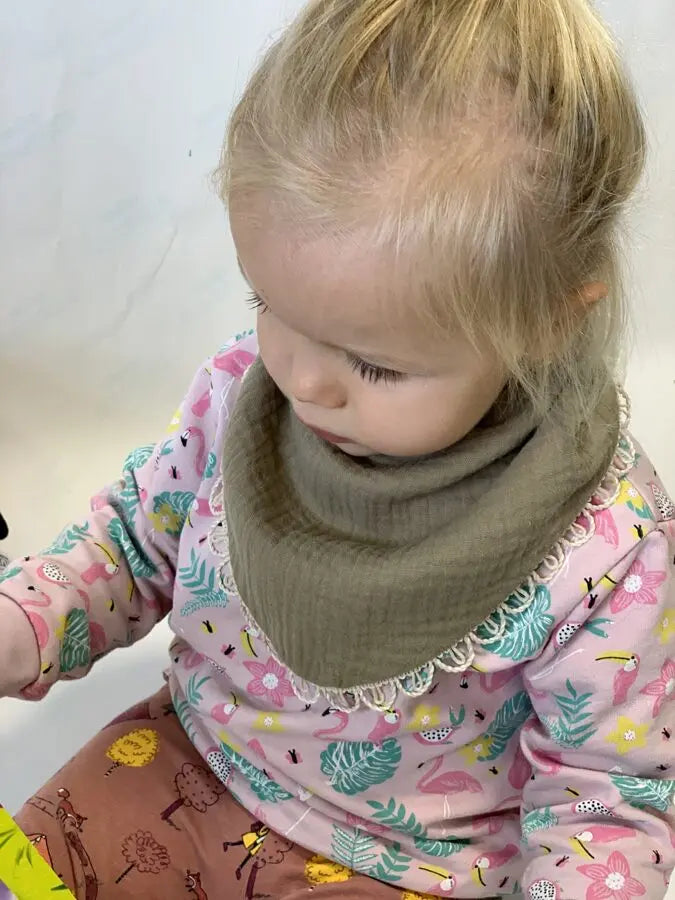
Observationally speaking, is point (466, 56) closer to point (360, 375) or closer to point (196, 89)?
point (360, 375)

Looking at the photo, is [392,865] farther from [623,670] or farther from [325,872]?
[623,670]

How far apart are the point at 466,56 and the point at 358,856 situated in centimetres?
45

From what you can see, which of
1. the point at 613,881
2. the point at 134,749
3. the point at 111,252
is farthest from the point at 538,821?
the point at 111,252

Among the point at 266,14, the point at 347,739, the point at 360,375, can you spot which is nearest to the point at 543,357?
the point at 360,375

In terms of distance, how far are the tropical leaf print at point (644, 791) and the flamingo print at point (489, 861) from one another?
12cm

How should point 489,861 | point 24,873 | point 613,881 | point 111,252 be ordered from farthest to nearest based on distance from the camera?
point 111,252 → point 489,861 → point 613,881 → point 24,873

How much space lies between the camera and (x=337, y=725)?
0.60m

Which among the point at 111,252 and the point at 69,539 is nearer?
the point at 69,539

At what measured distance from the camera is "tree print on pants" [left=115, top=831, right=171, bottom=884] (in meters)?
0.63

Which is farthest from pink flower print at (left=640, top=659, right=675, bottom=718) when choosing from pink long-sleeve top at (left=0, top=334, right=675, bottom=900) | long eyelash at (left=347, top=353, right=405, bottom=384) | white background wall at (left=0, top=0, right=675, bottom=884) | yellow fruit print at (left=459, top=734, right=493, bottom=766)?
white background wall at (left=0, top=0, right=675, bottom=884)

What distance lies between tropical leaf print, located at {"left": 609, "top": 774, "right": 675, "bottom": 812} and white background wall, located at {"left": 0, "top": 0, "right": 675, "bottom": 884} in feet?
1.64

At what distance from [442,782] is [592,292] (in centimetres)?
30

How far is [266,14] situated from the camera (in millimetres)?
A: 978

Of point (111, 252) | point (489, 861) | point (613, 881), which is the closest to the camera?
point (613, 881)
